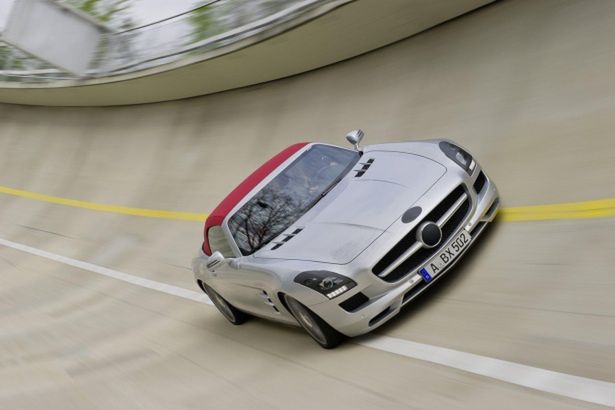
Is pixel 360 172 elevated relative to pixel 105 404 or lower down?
elevated

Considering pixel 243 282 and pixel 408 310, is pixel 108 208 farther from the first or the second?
pixel 408 310

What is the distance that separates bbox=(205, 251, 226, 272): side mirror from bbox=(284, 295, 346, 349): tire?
3.17ft

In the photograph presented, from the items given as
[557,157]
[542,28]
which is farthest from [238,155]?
[557,157]

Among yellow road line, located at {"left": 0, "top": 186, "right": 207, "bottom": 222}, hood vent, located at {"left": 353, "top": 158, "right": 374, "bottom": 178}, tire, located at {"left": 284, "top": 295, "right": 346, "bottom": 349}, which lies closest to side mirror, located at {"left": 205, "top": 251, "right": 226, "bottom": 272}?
tire, located at {"left": 284, "top": 295, "right": 346, "bottom": 349}

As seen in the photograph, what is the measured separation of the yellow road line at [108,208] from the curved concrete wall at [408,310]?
0.17 meters

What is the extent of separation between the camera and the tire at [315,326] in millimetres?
5195

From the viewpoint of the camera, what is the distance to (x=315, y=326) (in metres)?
5.29

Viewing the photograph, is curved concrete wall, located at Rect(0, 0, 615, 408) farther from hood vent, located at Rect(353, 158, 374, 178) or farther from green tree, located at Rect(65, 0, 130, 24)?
green tree, located at Rect(65, 0, 130, 24)

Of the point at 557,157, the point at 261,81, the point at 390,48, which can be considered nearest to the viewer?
the point at 557,157

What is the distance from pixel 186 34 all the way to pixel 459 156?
27.7 feet

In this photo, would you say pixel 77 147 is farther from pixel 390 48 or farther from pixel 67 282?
pixel 390 48

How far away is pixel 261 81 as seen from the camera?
1258 cm

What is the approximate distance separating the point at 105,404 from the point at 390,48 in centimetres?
620

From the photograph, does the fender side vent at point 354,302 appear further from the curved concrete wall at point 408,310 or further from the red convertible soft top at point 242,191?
the red convertible soft top at point 242,191
